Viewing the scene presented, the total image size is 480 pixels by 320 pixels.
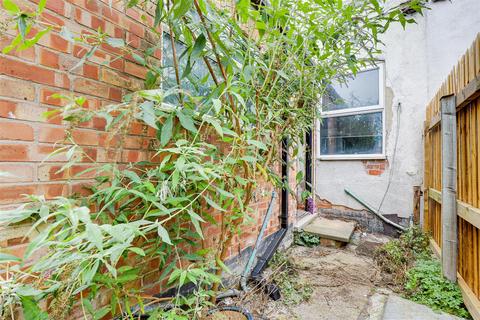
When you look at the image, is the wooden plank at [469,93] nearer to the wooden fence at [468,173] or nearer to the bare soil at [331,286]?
the wooden fence at [468,173]

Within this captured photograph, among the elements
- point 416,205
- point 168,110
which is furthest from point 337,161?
point 168,110

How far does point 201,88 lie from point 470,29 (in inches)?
184

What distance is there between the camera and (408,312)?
1.97 meters

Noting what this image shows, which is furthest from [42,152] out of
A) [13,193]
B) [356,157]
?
[356,157]

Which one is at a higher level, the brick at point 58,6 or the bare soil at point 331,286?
the brick at point 58,6

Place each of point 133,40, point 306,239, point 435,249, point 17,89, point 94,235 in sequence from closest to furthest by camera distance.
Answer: point 94,235
point 17,89
point 133,40
point 435,249
point 306,239

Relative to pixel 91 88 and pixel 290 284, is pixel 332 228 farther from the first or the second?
pixel 91 88

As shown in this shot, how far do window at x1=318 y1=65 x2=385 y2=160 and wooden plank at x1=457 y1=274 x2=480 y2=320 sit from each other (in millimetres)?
2763

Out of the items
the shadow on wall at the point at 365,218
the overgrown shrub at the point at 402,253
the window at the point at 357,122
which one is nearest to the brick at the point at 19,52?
the overgrown shrub at the point at 402,253

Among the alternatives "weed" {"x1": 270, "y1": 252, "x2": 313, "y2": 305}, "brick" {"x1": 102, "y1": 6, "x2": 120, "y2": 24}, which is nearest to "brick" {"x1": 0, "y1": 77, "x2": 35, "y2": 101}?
"brick" {"x1": 102, "y1": 6, "x2": 120, "y2": 24}

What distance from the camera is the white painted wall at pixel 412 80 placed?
13.1ft

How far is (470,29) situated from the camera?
392 centimetres

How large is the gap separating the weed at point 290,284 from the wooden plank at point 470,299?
1.20 meters

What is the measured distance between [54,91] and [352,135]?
4.91 meters
